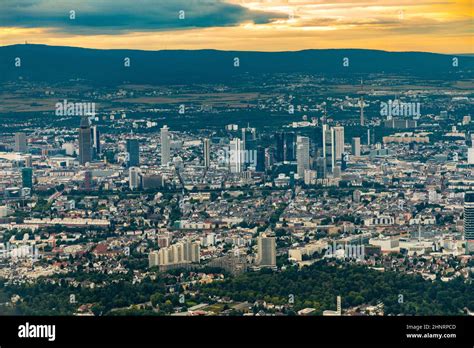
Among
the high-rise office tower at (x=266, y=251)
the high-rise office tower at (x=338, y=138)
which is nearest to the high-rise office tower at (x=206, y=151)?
the high-rise office tower at (x=338, y=138)

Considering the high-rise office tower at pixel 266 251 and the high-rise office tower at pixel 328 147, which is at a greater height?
the high-rise office tower at pixel 328 147

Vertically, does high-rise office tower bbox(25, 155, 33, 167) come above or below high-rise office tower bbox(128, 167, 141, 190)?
above

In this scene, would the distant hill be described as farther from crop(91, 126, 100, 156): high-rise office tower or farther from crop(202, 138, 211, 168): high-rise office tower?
crop(202, 138, 211, 168): high-rise office tower

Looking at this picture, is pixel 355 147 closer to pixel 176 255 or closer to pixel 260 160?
pixel 260 160

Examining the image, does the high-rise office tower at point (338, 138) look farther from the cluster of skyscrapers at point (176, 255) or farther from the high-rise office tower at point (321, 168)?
the cluster of skyscrapers at point (176, 255)

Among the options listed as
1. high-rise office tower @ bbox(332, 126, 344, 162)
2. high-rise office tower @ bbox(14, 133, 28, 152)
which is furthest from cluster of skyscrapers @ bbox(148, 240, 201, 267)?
high-rise office tower @ bbox(332, 126, 344, 162)

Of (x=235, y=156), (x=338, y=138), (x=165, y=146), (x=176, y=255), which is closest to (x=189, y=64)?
(x=165, y=146)

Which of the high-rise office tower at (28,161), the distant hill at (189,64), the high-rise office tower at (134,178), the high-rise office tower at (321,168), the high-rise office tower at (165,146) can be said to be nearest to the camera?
the distant hill at (189,64)
